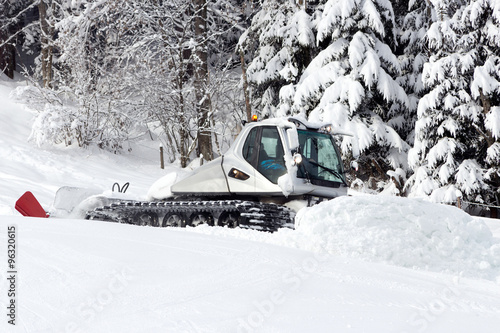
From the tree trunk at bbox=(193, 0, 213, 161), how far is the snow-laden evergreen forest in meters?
0.05

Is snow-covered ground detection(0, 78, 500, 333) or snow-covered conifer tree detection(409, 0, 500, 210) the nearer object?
snow-covered ground detection(0, 78, 500, 333)

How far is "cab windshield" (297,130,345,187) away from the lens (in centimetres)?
898

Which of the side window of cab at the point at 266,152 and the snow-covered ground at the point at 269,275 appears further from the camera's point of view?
the side window of cab at the point at 266,152

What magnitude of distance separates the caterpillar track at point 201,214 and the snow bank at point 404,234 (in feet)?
3.33

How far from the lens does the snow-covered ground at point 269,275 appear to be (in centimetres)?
366

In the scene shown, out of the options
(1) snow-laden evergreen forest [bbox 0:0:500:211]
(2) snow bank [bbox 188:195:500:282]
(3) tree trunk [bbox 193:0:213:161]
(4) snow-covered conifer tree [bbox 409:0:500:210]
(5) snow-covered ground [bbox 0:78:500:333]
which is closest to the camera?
(5) snow-covered ground [bbox 0:78:500:333]

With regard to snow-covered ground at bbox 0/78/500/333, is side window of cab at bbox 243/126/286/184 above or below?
above

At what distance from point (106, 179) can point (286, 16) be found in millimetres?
7849

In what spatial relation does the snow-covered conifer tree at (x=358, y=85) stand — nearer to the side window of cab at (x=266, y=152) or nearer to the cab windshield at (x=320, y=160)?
the cab windshield at (x=320, y=160)

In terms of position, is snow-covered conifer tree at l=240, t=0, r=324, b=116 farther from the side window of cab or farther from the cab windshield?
the side window of cab

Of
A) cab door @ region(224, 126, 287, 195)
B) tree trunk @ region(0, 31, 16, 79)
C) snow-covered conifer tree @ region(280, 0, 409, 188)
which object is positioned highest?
tree trunk @ region(0, 31, 16, 79)

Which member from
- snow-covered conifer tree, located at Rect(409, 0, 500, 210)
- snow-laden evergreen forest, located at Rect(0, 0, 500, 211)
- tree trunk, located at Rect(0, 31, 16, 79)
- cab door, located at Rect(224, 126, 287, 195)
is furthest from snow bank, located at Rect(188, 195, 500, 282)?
tree trunk, located at Rect(0, 31, 16, 79)

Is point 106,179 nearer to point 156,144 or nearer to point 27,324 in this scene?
point 156,144

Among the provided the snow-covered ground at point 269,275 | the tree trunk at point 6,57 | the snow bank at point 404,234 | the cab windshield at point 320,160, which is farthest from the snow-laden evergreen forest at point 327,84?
the snow-covered ground at point 269,275
